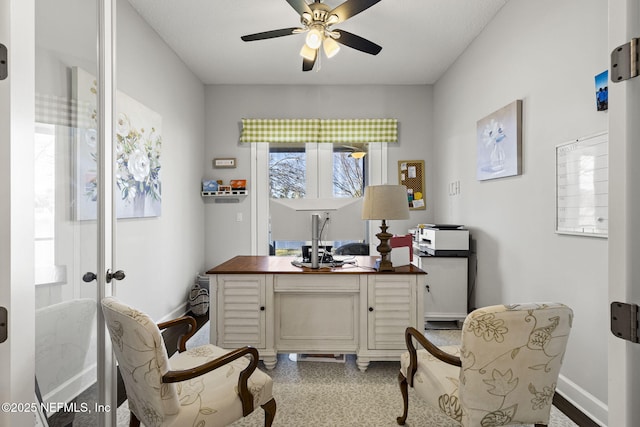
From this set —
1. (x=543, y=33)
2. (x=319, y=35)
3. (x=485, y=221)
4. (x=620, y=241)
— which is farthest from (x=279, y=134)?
(x=620, y=241)

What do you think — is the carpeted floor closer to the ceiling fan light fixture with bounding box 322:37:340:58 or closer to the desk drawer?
the desk drawer

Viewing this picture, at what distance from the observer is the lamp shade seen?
2283 millimetres

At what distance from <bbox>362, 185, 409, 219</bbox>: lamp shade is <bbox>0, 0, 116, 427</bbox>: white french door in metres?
1.54

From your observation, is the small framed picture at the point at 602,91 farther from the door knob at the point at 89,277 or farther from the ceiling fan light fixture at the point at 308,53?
the door knob at the point at 89,277

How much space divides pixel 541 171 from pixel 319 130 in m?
2.78

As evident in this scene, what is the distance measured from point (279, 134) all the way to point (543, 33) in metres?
3.01

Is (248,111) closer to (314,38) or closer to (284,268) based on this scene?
(314,38)

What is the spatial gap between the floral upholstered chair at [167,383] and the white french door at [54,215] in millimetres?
194

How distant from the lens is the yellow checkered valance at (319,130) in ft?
14.7

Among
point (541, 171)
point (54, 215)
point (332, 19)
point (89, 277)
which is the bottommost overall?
point (89, 277)

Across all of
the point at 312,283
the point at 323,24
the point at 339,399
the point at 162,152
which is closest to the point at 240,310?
the point at 312,283

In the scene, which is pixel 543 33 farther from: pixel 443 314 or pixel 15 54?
pixel 15 54

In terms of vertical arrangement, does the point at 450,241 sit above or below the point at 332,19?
below

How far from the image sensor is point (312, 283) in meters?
2.42
